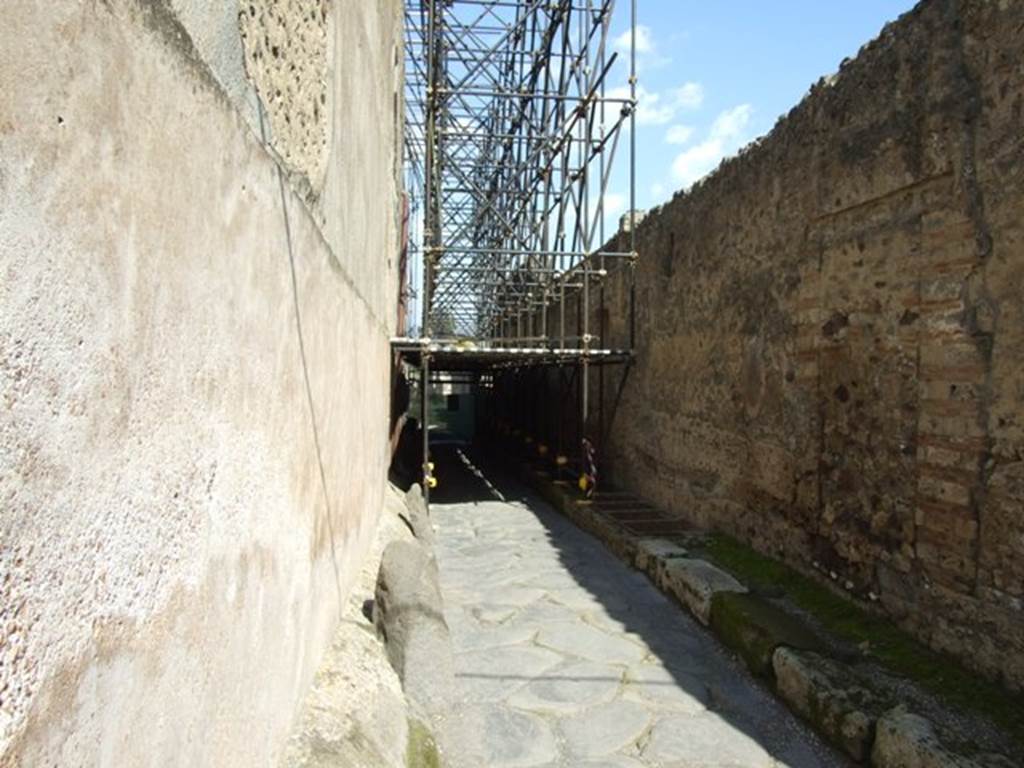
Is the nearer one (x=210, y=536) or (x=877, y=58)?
(x=210, y=536)

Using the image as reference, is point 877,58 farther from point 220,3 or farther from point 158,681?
Answer: point 158,681

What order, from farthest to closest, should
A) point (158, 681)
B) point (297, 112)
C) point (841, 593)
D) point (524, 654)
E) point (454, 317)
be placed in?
point (454, 317) → point (841, 593) → point (524, 654) → point (297, 112) → point (158, 681)

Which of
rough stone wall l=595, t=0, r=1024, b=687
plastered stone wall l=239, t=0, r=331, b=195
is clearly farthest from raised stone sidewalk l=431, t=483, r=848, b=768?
plastered stone wall l=239, t=0, r=331, b=195

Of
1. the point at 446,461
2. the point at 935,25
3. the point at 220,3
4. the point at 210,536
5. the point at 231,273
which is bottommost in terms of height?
the point at 446,461

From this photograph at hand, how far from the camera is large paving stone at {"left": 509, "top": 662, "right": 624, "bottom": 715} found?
129 inches

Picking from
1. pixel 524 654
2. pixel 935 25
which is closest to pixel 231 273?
pixel 524 654

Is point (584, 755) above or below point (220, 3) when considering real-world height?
below

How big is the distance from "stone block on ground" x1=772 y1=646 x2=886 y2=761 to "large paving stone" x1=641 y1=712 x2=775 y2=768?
0.27 meters

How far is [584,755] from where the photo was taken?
9.42 feet

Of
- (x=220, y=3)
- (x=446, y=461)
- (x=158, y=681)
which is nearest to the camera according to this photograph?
(x=158, y=681)

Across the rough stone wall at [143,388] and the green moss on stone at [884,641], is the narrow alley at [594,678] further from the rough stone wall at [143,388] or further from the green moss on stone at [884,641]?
the rough stone wall at [143,388]

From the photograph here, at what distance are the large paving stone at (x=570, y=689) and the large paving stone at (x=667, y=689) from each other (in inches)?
3.2

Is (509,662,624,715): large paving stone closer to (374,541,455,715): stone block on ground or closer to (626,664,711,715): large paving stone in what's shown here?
(626,664,711,715): large paving stone

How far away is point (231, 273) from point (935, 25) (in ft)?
12.1
